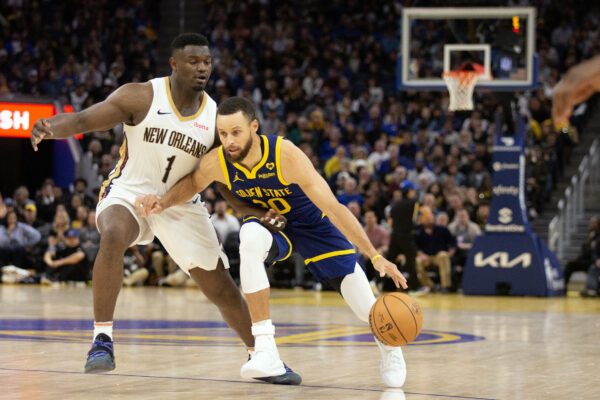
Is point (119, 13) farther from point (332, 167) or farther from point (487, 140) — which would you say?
point (487, 140)

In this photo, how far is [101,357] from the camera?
5.09m

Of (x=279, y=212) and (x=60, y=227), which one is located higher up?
(x=279, y=212)

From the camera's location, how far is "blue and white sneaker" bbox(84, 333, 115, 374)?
5039 mm

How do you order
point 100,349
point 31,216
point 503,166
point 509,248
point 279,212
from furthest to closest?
point 31,216
point 503,166
point 509,248
point 279,212
point 100,349

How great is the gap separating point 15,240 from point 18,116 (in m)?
2.64

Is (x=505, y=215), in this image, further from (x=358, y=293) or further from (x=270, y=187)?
(x=270, y=187)

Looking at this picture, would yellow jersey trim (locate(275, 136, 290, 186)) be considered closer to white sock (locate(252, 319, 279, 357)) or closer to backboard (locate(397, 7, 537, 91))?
white sock (locate(252, 319, 279, 357))

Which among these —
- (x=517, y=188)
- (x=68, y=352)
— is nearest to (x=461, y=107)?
(x=517, y=188)

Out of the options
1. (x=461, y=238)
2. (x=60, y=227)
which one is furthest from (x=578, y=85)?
(x=60, y=227)

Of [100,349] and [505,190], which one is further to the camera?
[505,190]

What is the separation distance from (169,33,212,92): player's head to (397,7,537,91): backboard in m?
8.01

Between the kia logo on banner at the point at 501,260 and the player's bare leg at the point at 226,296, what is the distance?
29.8ft

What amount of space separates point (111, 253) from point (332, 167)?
12147 mm

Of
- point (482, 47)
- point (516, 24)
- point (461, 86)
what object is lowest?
point (461, 86)
